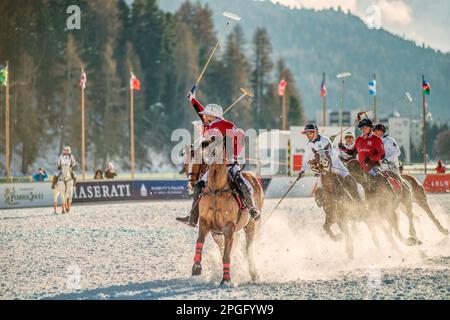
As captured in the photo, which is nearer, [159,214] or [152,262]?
[152,262]

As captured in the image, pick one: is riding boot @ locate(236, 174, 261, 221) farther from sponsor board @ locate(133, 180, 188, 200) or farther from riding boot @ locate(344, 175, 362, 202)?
sponsor board @ locate(133, 180, 188, 200)

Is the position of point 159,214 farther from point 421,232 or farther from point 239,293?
point 239,293

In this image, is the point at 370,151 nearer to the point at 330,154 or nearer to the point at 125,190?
the point at 330,154

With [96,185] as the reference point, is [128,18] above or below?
above

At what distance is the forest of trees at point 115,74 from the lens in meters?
60.6

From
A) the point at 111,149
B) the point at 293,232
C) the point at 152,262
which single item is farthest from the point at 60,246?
the point at 111,149

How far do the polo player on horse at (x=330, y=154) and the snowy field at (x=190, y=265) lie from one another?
1.33 meters

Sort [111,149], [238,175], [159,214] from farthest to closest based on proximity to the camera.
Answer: [111,149], [159,214], [238,175]

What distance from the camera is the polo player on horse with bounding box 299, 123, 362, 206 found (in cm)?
1298

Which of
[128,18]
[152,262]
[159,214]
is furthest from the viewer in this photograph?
[128,18]

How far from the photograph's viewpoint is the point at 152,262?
41.6ft

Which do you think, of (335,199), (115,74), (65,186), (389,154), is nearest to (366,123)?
(389,154)

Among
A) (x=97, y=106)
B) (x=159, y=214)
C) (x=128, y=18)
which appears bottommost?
(x=159, y=214)
